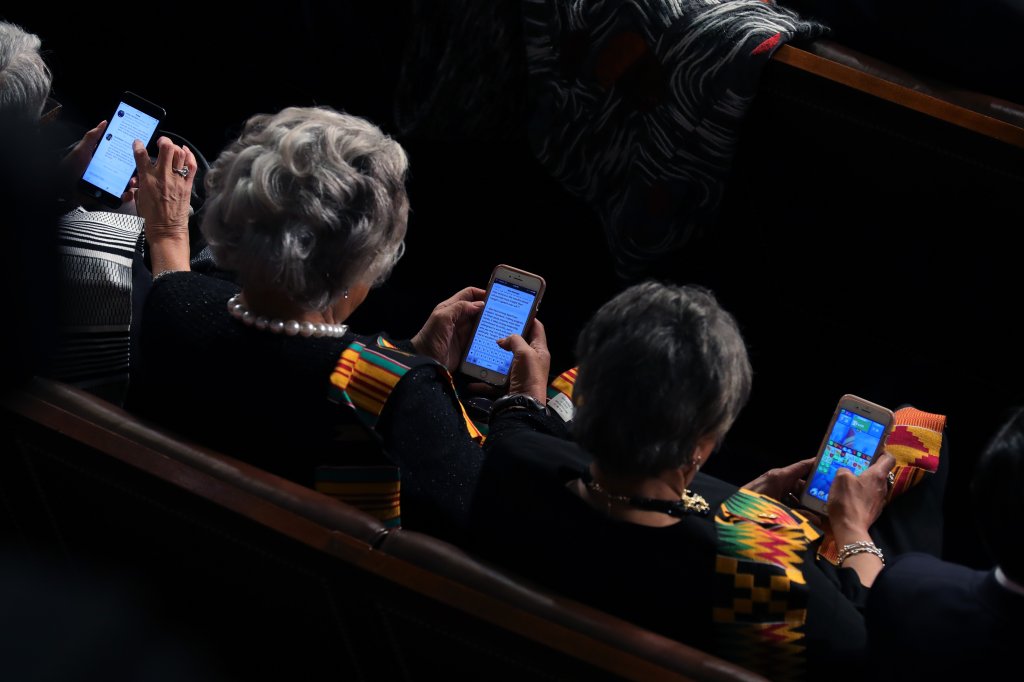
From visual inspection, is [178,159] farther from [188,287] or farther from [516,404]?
[516,404]

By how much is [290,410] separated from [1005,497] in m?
0.83

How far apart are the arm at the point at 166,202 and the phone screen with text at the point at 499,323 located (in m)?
0.51

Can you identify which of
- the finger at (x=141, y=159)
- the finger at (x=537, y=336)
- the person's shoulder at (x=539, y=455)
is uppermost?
the finger at (x=141, y=159)

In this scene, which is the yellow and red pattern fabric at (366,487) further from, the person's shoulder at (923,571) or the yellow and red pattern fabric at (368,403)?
the person's shoulder at (923,571)

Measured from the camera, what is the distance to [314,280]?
136cm

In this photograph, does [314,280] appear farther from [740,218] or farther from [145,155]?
[740,218]

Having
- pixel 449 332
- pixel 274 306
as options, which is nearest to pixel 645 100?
pixel 449 332

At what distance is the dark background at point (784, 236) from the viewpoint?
188cm

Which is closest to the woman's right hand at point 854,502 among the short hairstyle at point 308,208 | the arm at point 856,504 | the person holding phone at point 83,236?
A: the arm at point 856,504

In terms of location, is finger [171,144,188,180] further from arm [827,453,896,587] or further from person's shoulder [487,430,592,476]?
arm [827,453,896,587]

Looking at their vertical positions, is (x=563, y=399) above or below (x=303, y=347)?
below

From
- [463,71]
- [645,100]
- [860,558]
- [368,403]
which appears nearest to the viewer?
[368,403]

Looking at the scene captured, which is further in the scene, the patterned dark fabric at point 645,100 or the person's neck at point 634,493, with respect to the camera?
the patterned dark fabric at point 645,100

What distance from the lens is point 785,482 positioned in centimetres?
162
